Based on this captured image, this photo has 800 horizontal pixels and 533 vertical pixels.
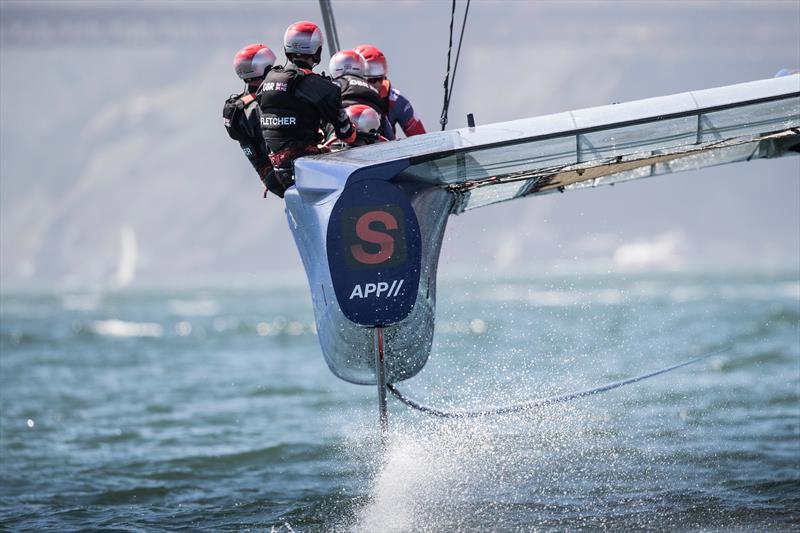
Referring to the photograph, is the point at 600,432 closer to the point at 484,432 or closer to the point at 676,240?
the point at 484,432

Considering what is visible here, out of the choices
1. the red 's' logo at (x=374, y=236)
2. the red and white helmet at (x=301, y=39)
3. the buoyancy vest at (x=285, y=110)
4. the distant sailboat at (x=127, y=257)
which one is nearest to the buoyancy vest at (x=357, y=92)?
the buoyancy vest at (x=285, y=110)

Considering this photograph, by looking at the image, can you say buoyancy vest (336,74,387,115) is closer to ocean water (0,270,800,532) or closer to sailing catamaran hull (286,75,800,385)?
sailing catamaran hull (286,75,800,385)

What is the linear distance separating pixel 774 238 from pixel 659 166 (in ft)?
547

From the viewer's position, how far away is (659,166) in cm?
1021

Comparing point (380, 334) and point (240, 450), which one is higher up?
point (380, 334)

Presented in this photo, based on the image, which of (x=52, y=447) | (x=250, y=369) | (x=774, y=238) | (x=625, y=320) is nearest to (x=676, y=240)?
(x=774, y=238)

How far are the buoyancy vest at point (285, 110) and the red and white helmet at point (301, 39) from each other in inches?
5.1

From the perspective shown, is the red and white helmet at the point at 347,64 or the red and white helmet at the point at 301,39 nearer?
the red and white helmet at the point at 301,39

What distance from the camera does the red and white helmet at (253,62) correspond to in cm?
862

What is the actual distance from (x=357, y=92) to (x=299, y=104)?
0.78m

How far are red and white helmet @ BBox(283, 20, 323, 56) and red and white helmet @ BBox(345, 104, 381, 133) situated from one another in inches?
22.9

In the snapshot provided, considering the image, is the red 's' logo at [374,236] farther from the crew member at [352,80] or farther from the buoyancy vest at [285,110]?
the crew member at [352,80]

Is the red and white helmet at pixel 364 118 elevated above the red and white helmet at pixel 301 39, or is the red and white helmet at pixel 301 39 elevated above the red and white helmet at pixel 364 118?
the red and white helmet at pixel 301 39

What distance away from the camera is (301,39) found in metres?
8.11
